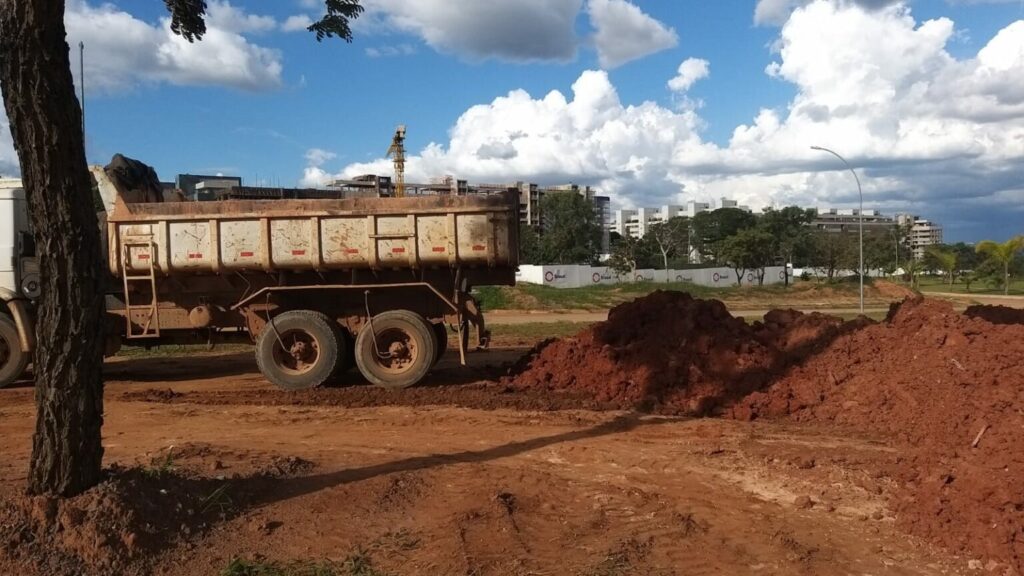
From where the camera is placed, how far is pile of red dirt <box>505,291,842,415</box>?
9.73m

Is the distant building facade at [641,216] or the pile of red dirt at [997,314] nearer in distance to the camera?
the pile of red dirt at [997,314]

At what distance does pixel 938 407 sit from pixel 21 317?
11.5 metres

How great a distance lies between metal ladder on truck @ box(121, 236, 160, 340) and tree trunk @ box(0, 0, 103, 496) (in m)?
6.15

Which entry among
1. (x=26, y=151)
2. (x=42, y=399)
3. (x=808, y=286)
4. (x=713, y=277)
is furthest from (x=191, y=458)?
(x=713, y=277)

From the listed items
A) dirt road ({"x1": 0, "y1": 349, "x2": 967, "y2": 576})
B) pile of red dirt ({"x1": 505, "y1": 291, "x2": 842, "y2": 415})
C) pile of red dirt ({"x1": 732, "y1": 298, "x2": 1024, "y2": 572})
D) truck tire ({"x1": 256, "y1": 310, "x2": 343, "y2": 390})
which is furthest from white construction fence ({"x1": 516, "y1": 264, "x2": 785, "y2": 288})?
dirt road ({"x1": 0, "y1": 349, "x2": 967, "y2": 576})

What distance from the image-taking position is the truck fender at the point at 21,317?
10.6m

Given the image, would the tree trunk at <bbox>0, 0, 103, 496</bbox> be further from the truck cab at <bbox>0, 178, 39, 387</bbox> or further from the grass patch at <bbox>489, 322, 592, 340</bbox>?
the grass patch at <bbox>489, 322, 592, 340</bbox>

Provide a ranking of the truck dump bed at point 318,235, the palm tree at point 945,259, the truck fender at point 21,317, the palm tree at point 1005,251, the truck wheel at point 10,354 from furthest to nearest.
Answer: the palm tree at point 945,259
the palm tree at point 1005,251
the truck wheel at point 10,354
the truck fender at point 21,317
the truck dump bed at point 318,235

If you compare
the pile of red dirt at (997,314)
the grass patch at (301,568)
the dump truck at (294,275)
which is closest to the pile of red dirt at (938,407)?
the pile of red dirt at (997,314)

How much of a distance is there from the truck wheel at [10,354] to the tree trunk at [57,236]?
7.41 meters

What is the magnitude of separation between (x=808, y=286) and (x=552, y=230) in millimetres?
28022

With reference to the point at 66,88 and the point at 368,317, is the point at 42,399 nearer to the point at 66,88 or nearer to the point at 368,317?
the point at 66,88

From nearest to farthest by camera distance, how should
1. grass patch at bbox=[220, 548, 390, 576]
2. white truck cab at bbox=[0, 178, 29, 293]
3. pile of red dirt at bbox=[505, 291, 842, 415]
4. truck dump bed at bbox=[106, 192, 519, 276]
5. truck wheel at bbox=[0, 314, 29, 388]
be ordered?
grass patch at bbox=[220, 548, 390, 576] < pile of red dirt at bbox=[505, 291, 842, 415] < truck dump bed at bbox=[106, 192, 519, 276] < white truck cab at bbox=[0, 178, 29, 293] < truck wheel at bbox=[0, 314, 29, 388]

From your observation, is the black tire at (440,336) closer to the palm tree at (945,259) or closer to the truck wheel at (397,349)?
the truck wheel at (397,349)
